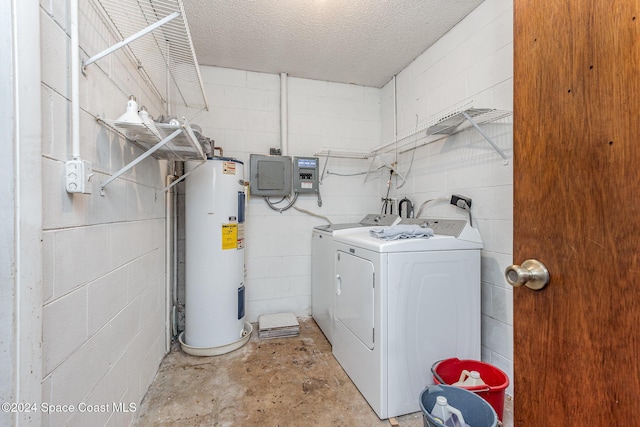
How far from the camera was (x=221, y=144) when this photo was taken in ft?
8.81

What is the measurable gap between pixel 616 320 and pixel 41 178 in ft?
4.55

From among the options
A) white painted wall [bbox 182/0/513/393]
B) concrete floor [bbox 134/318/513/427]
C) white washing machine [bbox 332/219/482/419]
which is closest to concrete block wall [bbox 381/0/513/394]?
white painted wall [bbox 182/0/513/393]

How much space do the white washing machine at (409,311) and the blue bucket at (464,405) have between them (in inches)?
9.4

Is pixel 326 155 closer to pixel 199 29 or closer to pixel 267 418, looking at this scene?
pixel 199 29

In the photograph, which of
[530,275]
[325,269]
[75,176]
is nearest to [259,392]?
[325,269]

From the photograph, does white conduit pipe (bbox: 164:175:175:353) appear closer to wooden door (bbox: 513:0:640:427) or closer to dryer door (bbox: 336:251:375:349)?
dryer door (bbox: 336:251:375:349)

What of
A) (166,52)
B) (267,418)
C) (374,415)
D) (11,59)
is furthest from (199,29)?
(374,415)

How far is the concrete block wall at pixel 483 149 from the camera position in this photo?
64.6 inches

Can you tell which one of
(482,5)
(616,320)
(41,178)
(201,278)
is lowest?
(201,278)

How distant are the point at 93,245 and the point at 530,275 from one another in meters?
1.43

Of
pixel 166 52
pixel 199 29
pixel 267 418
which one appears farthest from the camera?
pixel 199 29

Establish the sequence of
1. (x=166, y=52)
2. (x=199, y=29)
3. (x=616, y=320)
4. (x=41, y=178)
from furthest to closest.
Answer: (x=199, y=29) → (x=166, y=52) → (x=41, y=178) → (x=616, y=320)

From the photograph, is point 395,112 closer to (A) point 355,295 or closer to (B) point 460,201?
(B) point 460,201

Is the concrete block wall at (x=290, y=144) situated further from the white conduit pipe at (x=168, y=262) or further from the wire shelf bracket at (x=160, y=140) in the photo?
the wire shelf bracket at (x=160, y=140)
